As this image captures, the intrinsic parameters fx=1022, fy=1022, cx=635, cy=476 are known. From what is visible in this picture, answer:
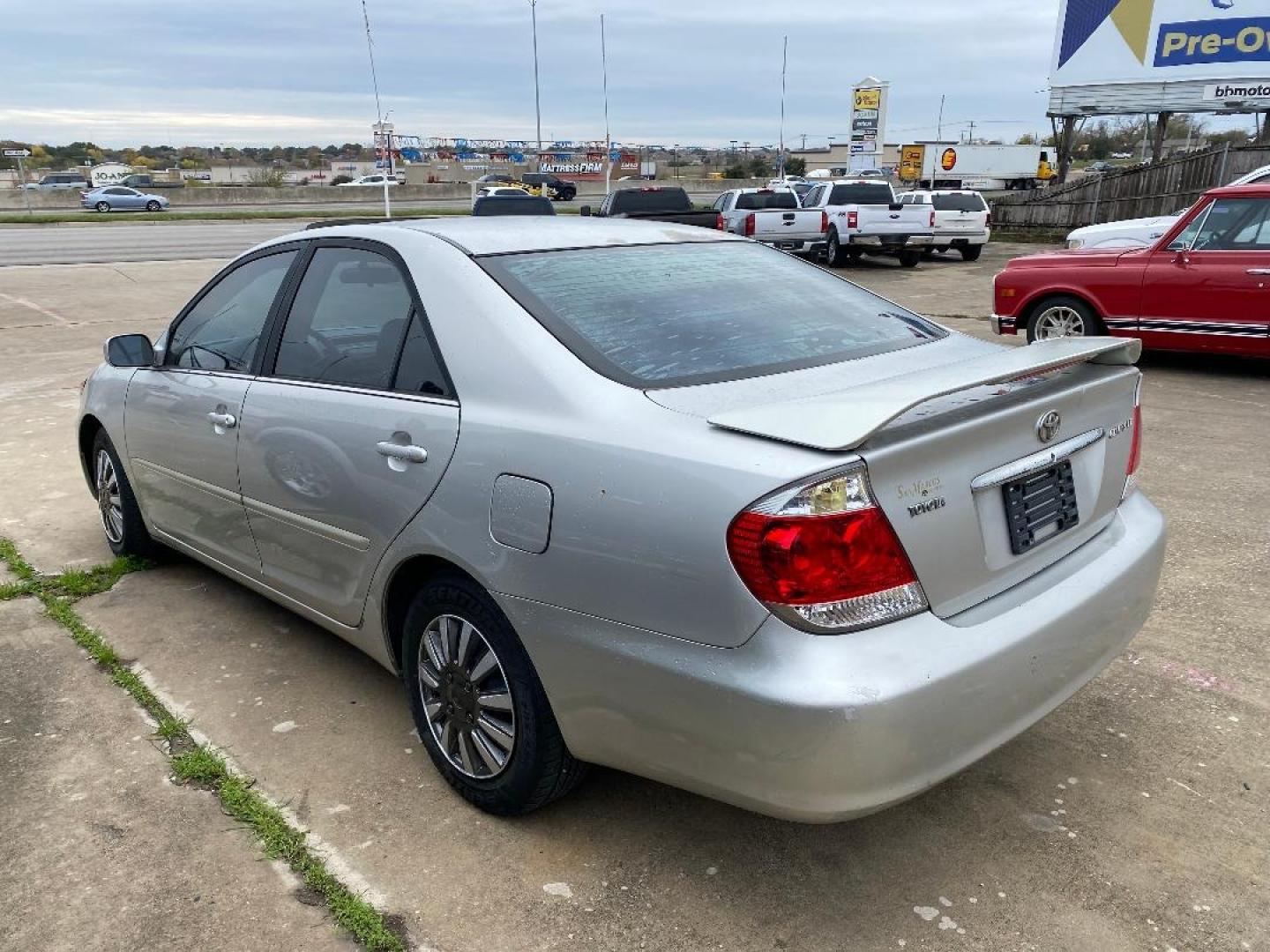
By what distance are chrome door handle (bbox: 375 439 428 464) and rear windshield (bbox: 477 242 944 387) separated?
491mm

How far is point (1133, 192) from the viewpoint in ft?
82.6

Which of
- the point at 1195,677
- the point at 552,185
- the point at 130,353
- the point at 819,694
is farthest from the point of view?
the point at 552,185

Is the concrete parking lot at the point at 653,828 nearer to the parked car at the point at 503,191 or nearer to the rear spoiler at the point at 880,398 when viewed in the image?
the rear spoiler at the point at 880,398

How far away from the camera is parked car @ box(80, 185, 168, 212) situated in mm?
46375

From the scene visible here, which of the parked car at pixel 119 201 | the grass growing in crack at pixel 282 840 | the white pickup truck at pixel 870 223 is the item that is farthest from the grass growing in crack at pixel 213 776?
the parked car at pixel 119 201

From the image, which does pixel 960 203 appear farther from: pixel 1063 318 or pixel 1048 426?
pixel 1048 426

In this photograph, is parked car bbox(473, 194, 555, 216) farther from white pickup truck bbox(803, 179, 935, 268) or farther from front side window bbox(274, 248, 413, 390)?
white pickup truck bbox(803, 179, 935, 268)

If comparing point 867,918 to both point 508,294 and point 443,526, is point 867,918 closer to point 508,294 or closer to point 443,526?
point 443,526

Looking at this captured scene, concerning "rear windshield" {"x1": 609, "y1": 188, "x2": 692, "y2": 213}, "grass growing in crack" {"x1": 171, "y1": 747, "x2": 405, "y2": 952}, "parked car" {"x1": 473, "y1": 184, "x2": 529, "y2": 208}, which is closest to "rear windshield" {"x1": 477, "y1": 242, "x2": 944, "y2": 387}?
"grass growing in crack" {"x1": 171, "y1": 747, "x2": 405, "y2": 952}

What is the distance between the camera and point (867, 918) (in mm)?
2451

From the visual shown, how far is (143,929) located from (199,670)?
56.6 inches

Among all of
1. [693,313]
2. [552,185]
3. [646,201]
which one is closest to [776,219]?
[646,201]

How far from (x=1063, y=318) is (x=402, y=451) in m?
7.91

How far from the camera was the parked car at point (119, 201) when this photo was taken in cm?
4638
